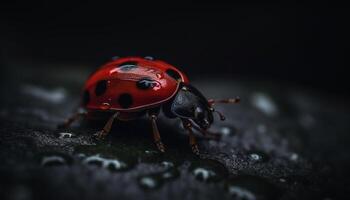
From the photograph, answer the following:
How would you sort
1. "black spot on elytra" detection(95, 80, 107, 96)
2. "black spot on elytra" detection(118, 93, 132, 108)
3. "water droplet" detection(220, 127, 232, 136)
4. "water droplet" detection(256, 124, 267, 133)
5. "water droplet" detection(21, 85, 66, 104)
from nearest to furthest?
"black spot on elytra" detection(118, 93, 132, 108), "black spot on elytra" detection(95, 80, 107, 96), "water droplet" detection(220, 127, 232, 136), "water droplet" detection(256, 124, 267, 133), "water droplet" detection(21, 85, 66, 104)

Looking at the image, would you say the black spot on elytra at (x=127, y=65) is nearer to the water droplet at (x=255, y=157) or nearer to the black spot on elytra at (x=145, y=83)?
the black spot on elytra at (x=145, y=83)

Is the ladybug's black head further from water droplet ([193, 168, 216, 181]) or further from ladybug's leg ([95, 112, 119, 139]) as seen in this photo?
water droplet ([193, 168, 216, 181])

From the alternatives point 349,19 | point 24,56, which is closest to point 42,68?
point 24,56

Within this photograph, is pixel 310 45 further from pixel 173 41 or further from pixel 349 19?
pixel 173 41

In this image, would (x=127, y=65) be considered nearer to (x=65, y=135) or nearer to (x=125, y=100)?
(x=125, y=100)

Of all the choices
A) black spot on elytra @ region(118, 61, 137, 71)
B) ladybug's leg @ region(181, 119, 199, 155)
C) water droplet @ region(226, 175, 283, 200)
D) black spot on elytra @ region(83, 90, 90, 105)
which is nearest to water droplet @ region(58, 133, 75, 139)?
black spot on elytra @ region(83, 90, 90, 105)

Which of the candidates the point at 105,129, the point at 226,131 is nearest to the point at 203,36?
the point at 226,131
